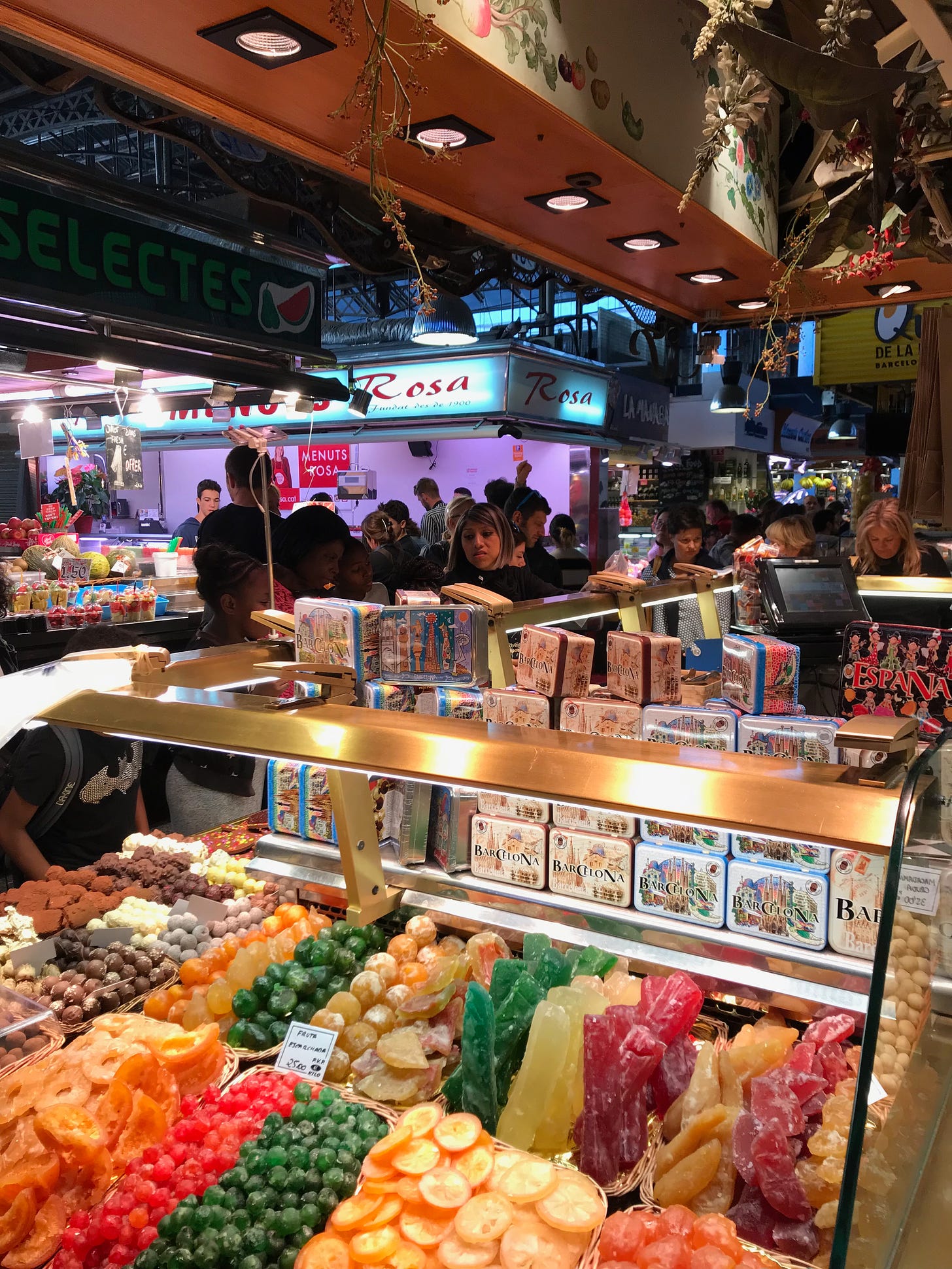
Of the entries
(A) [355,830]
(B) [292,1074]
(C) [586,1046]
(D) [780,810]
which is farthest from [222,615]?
(D) [780,810]

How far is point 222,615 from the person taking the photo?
4457 mm

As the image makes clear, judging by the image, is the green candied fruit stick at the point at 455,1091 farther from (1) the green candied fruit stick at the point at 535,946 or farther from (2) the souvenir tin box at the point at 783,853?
(2) the souvenir tin box at the point at 783,853

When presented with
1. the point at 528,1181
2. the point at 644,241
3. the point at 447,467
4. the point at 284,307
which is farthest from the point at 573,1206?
the point at 447,467

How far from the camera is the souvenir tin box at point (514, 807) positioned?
88.9 inches

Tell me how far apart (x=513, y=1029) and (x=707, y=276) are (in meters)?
4.30

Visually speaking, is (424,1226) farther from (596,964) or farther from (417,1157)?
(596,964)

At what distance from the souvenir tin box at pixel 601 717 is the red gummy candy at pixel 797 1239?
1204mm

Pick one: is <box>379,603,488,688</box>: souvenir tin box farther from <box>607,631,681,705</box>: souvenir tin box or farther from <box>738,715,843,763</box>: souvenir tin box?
<box>738,715,843,763</box>: souvenir tin box

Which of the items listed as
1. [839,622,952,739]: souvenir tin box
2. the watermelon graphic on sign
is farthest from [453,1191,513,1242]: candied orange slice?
the watermelon graphic on sign

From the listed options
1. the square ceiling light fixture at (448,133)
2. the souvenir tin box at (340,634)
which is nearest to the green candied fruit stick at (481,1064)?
the souvenir tin box at (340,634)

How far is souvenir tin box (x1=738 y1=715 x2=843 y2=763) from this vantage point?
7.63 ft

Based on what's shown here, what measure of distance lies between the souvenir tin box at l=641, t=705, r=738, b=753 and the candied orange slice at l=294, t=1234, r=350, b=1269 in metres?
1.33

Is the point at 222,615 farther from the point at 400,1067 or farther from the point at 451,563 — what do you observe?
the point at 400,1067

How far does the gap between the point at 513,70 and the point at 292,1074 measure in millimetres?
2828
